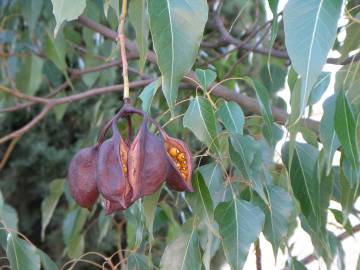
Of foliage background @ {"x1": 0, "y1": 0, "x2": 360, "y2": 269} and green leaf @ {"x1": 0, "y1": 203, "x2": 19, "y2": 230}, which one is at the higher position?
foliage background @ {"x1": 0, "y1": 0, "x2": 360, "y2": 269}

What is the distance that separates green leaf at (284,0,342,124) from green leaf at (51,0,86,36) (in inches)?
10.2

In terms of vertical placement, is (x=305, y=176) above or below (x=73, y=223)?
above

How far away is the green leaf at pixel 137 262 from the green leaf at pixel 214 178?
212 millimetres

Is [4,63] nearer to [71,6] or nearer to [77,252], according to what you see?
[77,252]

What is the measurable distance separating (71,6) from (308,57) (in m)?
0.30

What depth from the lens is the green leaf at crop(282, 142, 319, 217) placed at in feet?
4.30

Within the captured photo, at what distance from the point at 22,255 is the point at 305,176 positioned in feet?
1.72

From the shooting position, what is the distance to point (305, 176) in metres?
1.35

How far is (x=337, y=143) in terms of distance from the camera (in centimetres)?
114

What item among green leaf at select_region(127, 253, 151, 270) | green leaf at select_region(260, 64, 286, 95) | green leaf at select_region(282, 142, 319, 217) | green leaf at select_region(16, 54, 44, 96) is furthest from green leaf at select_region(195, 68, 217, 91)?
green leaf at select_region(16, 54, 44, 96)

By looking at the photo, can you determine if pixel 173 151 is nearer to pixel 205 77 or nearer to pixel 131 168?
pixel 131 168

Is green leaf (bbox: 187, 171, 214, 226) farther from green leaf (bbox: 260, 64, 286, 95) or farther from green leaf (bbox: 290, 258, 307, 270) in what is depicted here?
green leaf (bbox: 260, 64, 286, 95)

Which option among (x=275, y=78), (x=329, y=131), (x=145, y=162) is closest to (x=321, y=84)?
(x=329, y=131)

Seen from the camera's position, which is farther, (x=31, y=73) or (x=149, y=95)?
(x=31, y=73)
